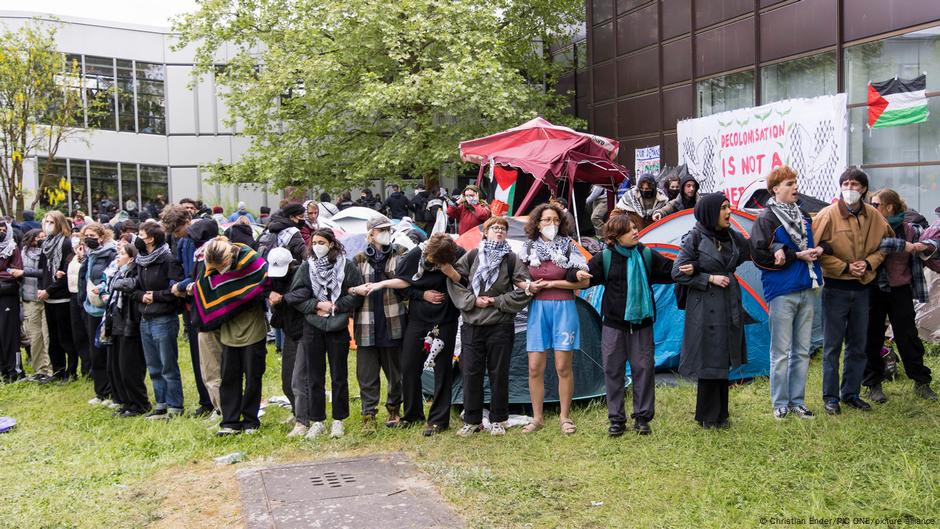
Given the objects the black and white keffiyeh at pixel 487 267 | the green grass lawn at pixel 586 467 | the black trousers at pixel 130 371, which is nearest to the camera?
the green grass lawn at pixel 586 467

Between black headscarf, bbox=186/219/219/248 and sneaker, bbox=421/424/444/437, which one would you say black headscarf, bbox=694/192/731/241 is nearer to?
sneaker, bbox=421/424/444/437

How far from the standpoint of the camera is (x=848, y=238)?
6.61 metres

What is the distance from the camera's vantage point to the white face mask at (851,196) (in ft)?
21.4

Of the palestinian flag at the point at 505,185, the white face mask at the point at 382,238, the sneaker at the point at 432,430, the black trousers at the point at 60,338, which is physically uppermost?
the palestinian flag at the point at 505,185

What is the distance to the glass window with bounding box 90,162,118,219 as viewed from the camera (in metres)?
29.2

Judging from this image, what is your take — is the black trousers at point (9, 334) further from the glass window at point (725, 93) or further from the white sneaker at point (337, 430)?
the glass window at point (725, 93)

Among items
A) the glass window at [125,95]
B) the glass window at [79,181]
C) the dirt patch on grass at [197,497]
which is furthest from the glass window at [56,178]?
the dirt patch on grass at [197,497]

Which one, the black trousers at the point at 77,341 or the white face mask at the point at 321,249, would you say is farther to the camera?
the black trousers at the point at 77,341

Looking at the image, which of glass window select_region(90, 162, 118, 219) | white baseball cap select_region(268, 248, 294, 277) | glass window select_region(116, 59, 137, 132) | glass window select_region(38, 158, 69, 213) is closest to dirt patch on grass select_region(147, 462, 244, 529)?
white baseball cap select_region(268, 248, 294, 277)

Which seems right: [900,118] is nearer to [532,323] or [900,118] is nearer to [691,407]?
[691,407]

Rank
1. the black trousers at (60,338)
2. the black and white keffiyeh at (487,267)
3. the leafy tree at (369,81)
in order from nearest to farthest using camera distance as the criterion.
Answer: the black and white keffiyeh at (487,267)
the black trousers at (60,338)
the leafy tree at (369,81)

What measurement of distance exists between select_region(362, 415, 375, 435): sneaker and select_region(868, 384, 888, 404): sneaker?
4.10m

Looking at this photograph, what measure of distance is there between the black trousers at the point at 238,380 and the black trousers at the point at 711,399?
3580 millimetres

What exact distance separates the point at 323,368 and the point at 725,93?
12.4m
